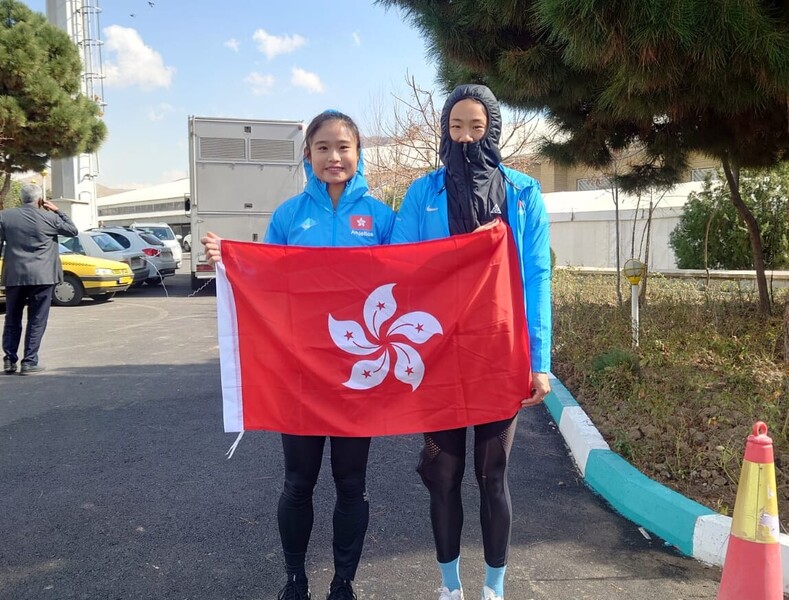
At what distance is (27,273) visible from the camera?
7164mm

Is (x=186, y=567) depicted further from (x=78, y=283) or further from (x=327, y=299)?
(x=78, y=283)

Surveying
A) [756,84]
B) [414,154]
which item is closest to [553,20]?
[756,84]

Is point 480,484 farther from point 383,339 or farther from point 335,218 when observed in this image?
point 335,218

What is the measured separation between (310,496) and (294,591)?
40 centimetres

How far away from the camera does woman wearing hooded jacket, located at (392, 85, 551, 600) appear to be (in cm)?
260

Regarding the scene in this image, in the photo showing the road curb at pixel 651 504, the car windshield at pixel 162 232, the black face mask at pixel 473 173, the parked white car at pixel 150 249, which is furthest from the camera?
the car windshield at pixel 162 232

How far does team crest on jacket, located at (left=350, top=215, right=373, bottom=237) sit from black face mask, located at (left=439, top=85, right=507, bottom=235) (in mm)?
344

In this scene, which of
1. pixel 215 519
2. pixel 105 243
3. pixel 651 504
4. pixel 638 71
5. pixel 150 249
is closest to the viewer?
pixel 651 504

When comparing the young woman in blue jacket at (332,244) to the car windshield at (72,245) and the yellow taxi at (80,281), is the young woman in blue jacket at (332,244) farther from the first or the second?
the car windshield at (72,245)

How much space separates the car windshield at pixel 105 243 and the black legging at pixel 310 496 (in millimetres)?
14376

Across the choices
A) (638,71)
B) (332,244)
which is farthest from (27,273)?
(638,71)

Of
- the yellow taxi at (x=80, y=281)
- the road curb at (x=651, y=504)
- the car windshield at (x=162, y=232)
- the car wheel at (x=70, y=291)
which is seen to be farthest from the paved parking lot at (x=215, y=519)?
the car windshield at (x=162, y=232)

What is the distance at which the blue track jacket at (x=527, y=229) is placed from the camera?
261cm

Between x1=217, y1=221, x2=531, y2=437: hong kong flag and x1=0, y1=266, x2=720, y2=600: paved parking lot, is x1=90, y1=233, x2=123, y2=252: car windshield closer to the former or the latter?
x1=0, y1=266, x2=720, y2=600: paved parking lot
